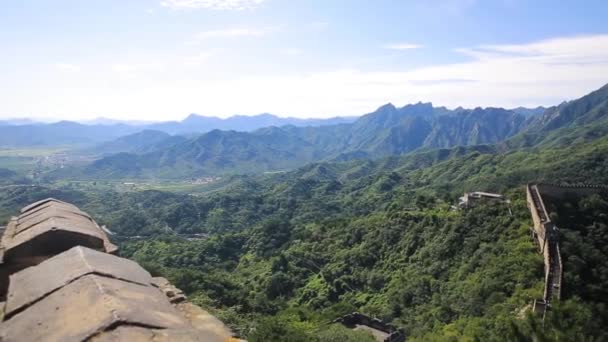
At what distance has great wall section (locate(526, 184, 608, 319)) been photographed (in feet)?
83.8

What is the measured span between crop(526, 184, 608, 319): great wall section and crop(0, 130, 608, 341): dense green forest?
2.40 ft

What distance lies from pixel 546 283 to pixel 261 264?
43.3 metres

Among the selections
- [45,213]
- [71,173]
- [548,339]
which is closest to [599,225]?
[548,339]

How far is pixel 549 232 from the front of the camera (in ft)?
94.6

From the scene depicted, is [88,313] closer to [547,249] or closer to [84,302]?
[84,302]

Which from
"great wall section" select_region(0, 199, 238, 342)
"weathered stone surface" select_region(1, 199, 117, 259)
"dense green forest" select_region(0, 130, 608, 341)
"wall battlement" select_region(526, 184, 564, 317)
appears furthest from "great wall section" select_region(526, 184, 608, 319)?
"great wall section" select_region(0, 199, 238, 342)

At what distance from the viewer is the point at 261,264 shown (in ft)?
212

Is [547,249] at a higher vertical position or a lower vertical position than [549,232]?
lower

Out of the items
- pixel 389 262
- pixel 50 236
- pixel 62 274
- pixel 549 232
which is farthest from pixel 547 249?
pixel 62 274

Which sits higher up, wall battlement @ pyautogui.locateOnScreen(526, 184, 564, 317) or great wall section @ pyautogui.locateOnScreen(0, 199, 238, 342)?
great wall section @ pyautogui.locateOnScreen(0, 199, 238, 342)

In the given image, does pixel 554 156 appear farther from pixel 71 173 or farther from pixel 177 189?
pixel 71 173

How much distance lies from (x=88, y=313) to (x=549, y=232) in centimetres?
3073

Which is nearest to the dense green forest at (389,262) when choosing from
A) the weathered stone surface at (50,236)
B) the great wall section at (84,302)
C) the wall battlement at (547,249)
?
the wall battlement at (547,249)

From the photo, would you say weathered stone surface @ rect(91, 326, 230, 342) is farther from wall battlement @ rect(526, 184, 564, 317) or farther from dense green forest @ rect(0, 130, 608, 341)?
wall battlement @ rect(526, 184, 564, 317)
